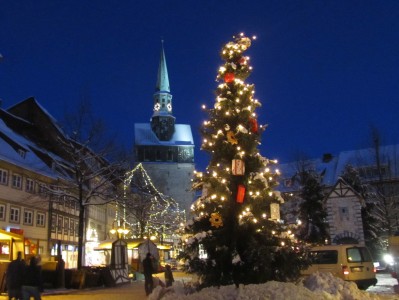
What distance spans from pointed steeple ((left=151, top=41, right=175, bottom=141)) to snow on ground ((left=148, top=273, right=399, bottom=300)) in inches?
3532

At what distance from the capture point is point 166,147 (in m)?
101

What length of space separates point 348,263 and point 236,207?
21.2 feet

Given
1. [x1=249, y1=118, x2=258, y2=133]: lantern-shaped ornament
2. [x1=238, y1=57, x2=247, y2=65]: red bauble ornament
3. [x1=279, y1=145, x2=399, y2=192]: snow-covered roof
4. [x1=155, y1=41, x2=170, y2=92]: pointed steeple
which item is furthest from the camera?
[x1=155, y1=41, x2=170, y2=92]: pointed steeple

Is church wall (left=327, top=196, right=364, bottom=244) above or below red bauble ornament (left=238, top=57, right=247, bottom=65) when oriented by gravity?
below

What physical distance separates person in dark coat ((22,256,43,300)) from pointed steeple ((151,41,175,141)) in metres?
→ 89.5

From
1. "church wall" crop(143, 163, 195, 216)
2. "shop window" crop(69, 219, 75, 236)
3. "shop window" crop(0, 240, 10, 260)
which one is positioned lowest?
"shop window" crop(0, 240, 10, 260)

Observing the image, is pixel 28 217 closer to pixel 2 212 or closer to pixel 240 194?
pixel 2 212

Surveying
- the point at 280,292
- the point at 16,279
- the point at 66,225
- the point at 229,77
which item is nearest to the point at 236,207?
the point at 280,292

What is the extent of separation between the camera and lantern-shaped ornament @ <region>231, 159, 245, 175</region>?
14688 millimetres

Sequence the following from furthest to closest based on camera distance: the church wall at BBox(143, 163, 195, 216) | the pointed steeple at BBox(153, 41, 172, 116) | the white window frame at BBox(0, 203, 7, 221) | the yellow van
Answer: the pointed steeple at BBox(153, 41, 172, 116), the church wall at BBox(143, 163, 195, 216), the white window frame at BBox(0, 203, 7, 221), the yellow van

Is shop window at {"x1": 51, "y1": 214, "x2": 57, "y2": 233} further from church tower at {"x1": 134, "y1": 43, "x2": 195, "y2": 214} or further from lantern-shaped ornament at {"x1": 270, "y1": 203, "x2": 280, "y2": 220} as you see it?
church tower at {"x1": 134, "y1": 43, "x2": 195, "y2": 214}

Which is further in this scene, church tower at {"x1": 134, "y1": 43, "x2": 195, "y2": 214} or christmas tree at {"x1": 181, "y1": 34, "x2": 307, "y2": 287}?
church tower at {"x1": 134, "y1": 43, "x2": 195, "y2": 214}

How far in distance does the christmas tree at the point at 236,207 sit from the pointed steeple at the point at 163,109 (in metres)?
87.3

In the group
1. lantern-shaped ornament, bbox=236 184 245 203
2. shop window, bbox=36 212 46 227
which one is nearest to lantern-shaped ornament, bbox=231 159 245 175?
lantern-shaped ornament, bbox=236 184 245 203
